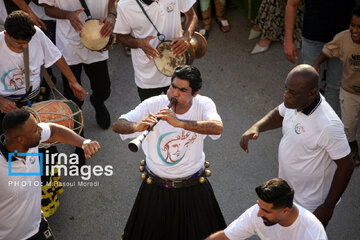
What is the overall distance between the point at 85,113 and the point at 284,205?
3822 millimetres

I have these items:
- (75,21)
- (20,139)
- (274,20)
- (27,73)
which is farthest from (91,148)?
(274,20)

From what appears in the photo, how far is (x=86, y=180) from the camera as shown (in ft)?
19.3

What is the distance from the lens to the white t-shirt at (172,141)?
168 inches

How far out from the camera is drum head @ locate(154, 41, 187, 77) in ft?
17.7

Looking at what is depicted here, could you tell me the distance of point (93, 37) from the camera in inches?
225

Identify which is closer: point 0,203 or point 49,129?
point 0,203

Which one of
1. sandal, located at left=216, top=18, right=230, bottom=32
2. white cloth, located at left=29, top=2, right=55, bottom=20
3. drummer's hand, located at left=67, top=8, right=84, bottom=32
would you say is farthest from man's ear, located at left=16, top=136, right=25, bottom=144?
sandal, located at left=216, top=18, right=230, bottom=32

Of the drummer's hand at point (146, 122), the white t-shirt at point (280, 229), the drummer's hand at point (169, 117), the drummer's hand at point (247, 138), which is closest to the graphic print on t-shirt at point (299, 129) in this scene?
the drummer's hand at point (247, 138)

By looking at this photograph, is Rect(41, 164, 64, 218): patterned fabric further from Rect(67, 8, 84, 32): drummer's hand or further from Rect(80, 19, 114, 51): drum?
Rect(67, 8, 84, 32): drummer's hand

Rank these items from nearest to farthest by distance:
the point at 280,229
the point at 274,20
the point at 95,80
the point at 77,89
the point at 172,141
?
the point at 280,229 < the point at 172,141 < the point at 77,89 < the point at 95,80 < the point at 274,20

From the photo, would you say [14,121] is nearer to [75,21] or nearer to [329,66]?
[75,21]

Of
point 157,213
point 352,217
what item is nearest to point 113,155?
point 157,213

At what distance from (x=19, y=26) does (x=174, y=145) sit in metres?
1.80

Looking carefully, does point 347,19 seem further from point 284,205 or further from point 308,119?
point 284,205
